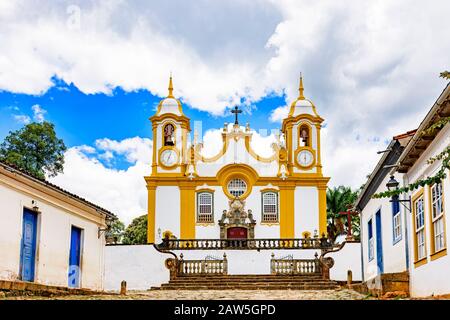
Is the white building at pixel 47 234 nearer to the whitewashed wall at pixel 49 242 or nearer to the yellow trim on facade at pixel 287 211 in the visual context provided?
the whitewashed wall at pixel 49 242

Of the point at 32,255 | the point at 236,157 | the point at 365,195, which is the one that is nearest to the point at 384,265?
the point at 365,195

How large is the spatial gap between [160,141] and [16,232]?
811 inches

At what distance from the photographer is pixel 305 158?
117ft

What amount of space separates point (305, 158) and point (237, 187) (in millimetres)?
3646

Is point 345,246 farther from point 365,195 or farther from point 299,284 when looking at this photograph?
point 365,195

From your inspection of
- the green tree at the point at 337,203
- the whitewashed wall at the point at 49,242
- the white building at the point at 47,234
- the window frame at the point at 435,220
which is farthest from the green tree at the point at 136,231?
the window frame at the point at 435,220

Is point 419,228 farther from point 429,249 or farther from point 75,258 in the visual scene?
point 75,258

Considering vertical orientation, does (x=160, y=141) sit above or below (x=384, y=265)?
above

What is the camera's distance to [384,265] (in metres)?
16.5

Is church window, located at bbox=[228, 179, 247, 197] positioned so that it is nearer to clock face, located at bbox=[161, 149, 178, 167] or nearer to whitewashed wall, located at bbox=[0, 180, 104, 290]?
clock face, located at bbox=[161, 149, 178, 167]

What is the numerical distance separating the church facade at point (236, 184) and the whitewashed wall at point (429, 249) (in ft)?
67.4

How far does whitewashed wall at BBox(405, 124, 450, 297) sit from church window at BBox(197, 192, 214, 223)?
2120 cm

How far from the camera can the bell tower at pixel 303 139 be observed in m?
35.4
